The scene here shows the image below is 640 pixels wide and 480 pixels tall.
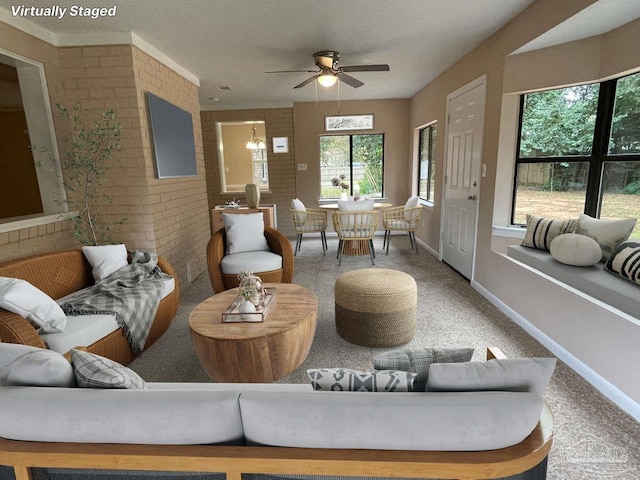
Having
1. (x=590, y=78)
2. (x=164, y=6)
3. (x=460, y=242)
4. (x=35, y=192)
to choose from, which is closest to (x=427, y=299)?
(x=460, y=242)

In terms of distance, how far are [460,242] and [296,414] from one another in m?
3.78

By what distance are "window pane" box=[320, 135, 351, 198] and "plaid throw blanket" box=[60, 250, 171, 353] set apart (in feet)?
14.5

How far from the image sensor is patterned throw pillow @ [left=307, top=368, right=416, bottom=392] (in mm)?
1068

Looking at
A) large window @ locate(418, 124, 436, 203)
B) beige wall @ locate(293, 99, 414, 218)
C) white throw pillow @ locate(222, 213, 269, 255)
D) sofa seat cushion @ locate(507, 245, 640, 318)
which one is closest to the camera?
sofa seat cushion @ locate(507, 245, 640, 318)

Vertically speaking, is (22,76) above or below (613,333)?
above

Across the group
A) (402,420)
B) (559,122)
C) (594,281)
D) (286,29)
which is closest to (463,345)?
(594,281)

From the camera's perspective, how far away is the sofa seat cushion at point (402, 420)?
921 mm

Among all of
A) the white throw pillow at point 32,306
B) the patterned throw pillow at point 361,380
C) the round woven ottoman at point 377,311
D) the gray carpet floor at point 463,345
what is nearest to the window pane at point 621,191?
the gray carpet floor at point 463,345

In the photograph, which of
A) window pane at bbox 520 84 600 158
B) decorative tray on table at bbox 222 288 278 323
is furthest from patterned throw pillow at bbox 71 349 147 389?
window pane at bbox 520 84 600 158

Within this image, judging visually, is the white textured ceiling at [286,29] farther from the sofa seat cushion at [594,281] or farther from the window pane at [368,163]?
the window pane at [368,163]

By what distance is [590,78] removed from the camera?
9.40ft

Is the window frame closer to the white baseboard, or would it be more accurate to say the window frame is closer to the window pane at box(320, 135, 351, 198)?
the window pane at box(320, 135, 351, 198)

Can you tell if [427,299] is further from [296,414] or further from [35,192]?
[35,192]

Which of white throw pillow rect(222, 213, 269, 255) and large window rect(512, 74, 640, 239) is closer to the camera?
large window rect(512, 74, 640, 239)
